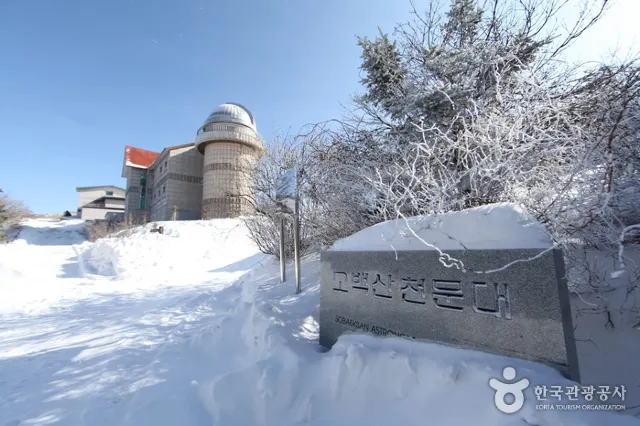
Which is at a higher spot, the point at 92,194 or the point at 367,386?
the point at 92,194

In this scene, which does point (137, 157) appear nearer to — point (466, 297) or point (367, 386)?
point (367, 386)

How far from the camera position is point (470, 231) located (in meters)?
2.27

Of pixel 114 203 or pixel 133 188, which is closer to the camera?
pixel 133 188

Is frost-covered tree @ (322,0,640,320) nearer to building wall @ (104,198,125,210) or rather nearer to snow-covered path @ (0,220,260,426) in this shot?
snow-covered path @ (0,220,260,426)

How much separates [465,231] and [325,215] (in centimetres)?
340

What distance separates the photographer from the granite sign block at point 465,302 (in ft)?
5.85

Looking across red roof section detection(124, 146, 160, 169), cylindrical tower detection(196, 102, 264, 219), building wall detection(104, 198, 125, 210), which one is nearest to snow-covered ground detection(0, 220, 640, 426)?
cylindrical tower detection(196, 102, 264, 219)

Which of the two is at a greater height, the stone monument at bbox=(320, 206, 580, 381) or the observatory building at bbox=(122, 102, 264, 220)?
the observatory building at bbox=(122, 102, 264, 220)

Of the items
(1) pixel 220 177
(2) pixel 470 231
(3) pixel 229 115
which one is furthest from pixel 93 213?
(2) pixel 470 231

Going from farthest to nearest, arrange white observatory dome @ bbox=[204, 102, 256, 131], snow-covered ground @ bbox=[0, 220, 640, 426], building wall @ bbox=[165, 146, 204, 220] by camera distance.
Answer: building wall @ bbox=[165, 146, 204, 220]
white observatory dome @ bbox=[204, 102, 256, 131]
snow-covered ground @ bbox=[0, 220, 640, 426]

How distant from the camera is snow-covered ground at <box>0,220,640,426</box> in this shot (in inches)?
74.6

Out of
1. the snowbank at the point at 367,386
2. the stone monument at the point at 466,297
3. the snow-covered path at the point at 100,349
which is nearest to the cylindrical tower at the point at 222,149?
the snow-covered path at the point at 100,349

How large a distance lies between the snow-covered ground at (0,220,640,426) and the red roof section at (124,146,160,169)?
3326 centimetres

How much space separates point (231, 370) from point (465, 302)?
269 centimetres
